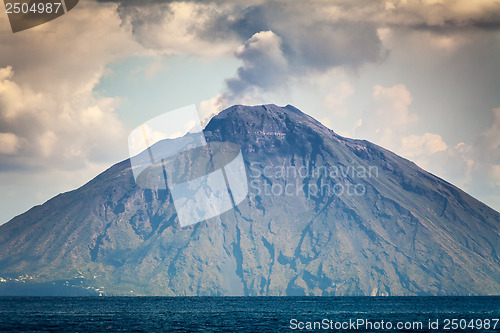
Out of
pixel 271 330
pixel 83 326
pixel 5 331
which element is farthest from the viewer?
pixel 83 326

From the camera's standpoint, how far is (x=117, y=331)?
13238 centimetres

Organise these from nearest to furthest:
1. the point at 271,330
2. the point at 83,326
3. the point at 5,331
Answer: the point at 5,331 → the point at 271,330 → the point at 83,326

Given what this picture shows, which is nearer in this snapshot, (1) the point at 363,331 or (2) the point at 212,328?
(1) the point at 363,331

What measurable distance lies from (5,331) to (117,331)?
80.9ft

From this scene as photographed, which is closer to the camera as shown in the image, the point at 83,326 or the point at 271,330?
the point at 271,330

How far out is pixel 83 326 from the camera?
147625mm

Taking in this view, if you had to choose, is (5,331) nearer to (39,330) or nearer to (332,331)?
(39,330)

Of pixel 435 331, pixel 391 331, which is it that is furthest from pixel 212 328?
pixel 435 331

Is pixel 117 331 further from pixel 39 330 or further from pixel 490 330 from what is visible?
pixel 490 330

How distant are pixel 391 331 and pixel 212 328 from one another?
43.8m

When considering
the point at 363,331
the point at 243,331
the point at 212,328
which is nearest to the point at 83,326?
the point at 212,328

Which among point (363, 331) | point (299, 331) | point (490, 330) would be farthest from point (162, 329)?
point (490, 330)

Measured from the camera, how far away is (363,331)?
133 meters

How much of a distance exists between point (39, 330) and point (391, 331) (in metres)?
82.0
